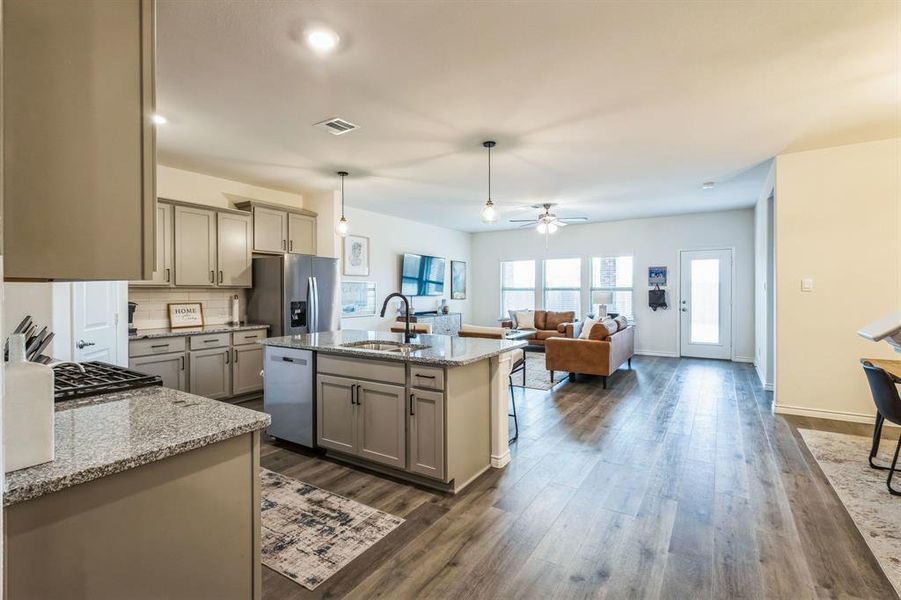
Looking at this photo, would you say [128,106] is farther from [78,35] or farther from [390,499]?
[390,499]

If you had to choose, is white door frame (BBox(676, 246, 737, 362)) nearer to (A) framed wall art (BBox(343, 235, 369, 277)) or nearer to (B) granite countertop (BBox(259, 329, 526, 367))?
(A) framed wall art (BBox(343, 235, 369, 277))

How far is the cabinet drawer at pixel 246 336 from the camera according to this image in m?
4.77

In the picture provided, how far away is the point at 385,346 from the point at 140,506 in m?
2.36

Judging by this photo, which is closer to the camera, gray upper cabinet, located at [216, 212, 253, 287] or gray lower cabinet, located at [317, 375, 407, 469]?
gray lower cabinet, located at [317, 375, 407, 469]

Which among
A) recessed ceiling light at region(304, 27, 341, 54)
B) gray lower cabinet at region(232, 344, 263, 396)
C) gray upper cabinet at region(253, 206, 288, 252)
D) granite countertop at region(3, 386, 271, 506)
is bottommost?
gray lower cabinet at region(232, 344, 263, 396)

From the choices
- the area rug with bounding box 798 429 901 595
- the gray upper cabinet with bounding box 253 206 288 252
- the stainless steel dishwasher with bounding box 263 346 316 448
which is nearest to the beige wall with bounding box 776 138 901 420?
the area rug with bounding box 798 429 901 595

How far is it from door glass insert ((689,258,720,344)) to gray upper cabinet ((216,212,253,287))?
728 cm

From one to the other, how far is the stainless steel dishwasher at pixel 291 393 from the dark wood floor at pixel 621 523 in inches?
6.8

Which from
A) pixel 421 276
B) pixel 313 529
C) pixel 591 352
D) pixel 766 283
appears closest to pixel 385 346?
pixel 313 529

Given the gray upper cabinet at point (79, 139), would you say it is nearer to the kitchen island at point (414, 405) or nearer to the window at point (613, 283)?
the kitchen island at point (414, 405)

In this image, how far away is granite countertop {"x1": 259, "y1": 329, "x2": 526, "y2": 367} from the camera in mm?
2717

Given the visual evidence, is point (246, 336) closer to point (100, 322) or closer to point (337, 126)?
point (100, 322)

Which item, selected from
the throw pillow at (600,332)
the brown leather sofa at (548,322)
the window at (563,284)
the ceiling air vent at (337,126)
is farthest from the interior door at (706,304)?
the ceiling air vent at (337,126)

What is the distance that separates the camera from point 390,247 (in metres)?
7.68
